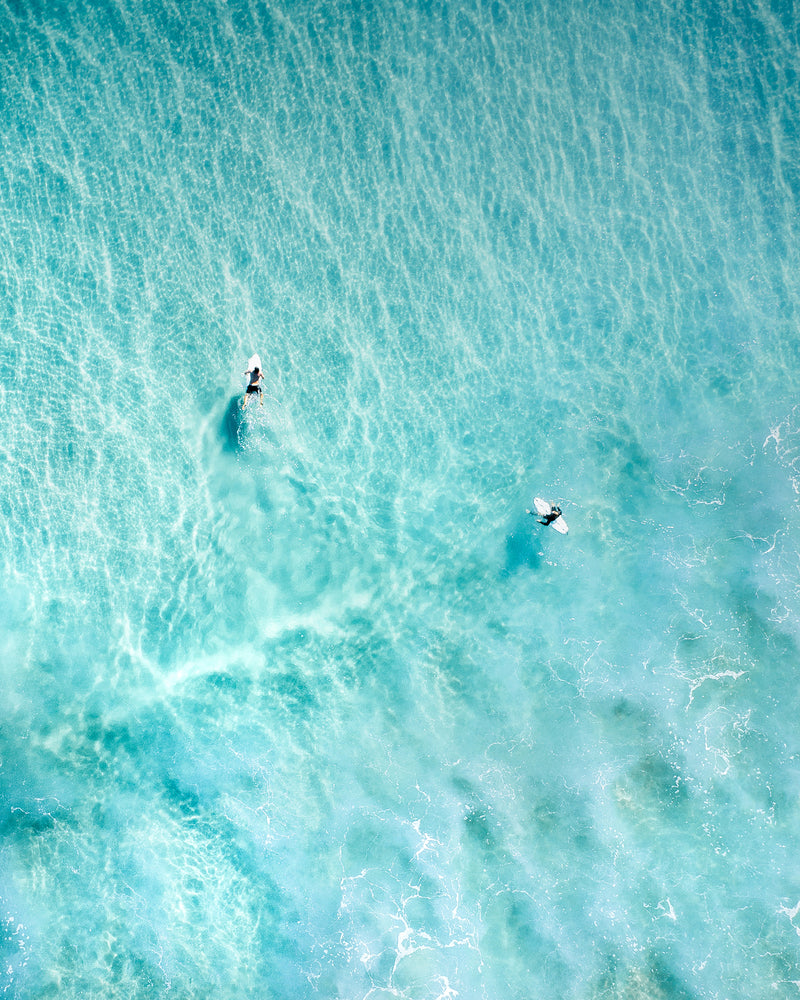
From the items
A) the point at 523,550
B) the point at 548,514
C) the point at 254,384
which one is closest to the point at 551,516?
the point at 548,514

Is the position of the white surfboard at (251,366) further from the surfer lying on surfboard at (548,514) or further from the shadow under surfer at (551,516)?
the shadow under surfer at (551,516)

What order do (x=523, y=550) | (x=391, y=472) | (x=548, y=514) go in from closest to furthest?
(x=548, y=514), (x=523, y=550), (x=391, y=472)

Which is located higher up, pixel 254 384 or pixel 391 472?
pixel 254 384

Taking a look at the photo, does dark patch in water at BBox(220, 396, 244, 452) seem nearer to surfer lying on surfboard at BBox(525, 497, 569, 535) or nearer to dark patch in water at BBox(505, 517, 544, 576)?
dark patch in water at BBox(505, 517, 544, 576)

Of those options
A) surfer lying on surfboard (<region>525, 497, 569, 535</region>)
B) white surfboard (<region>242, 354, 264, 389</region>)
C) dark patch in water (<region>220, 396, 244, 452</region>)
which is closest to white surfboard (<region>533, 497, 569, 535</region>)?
surfer lying on surfboard (<region>525, 497, 569, 535</region>)

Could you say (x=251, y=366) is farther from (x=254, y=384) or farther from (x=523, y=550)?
(x=523, y=550)

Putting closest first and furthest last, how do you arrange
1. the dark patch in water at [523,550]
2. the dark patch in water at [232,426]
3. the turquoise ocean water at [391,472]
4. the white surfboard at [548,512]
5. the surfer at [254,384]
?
the turquoise ocean water at [391,472] < the surfer at [254,384] < the white surfboard at [548,512] < the dark patch in water at [523,550] < the dark patch in water at [232,426]

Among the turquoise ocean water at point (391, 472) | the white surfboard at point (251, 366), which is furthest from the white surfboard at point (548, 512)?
the white surfboard at point (251, 366)
